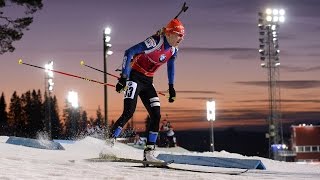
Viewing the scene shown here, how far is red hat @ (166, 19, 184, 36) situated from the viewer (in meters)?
9.30

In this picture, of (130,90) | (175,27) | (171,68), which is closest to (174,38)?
(175,27)

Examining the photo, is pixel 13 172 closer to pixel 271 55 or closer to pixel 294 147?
pixel 271 55

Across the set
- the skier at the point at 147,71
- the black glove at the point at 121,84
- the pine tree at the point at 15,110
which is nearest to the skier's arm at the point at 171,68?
the skier at the point at 147,71

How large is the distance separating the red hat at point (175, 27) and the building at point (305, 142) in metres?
54.9

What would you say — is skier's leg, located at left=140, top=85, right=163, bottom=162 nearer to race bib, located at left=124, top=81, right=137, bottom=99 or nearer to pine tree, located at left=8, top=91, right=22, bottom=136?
race bib, located at left=124, top=81, right=137, bottom=99

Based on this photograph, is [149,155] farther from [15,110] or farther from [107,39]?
[15,110]

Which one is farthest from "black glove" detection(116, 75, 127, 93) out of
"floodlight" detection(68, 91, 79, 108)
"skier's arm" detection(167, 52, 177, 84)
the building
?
the building

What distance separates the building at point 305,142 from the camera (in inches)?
2463

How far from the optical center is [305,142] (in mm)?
62688

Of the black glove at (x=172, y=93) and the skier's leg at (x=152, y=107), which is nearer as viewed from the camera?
the skier's leg at (x=152, y=107)

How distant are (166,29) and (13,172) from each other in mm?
3668

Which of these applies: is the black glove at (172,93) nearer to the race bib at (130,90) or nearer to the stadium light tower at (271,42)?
the race bib at (130,90)

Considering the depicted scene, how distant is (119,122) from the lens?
31.0 ft

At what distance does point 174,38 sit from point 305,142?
184ft
